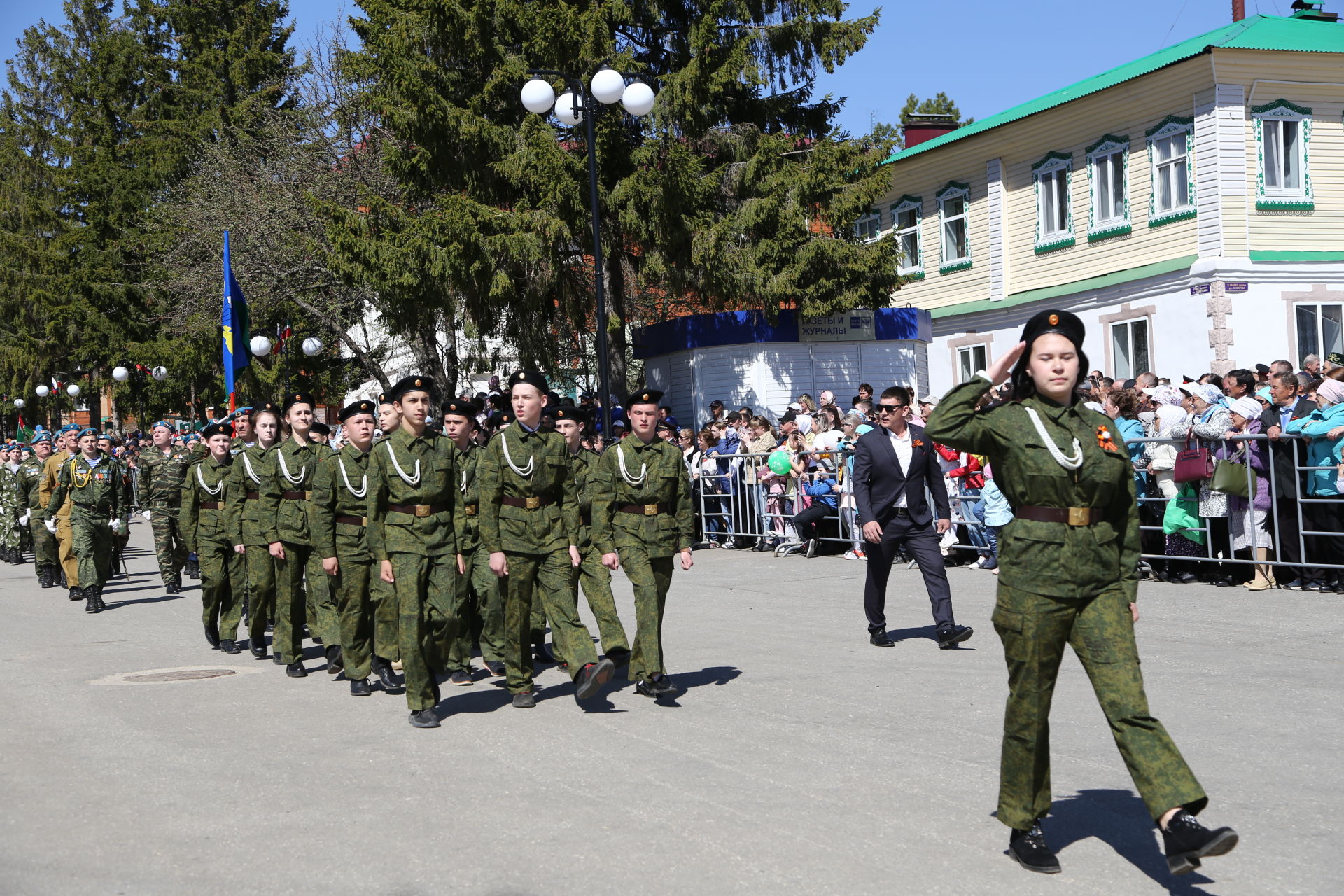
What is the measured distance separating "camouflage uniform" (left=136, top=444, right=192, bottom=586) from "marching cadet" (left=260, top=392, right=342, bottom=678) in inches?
272

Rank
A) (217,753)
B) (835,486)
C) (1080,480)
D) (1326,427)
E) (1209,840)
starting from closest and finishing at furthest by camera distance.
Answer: (1209,840), (1080,480), (217,753), (1326,427), (835,486)

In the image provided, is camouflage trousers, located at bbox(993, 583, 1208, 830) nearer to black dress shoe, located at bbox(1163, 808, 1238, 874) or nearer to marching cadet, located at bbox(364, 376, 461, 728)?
black dress shoe, located at bbox(1163, 808, 1238, 874)

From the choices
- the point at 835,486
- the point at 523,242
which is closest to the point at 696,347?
the point at 523,242

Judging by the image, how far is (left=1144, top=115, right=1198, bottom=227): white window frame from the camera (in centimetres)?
2673

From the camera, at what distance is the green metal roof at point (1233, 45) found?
26159 mm

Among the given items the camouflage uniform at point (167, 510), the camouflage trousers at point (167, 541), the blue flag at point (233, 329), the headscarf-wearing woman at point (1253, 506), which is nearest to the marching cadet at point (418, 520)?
the headscarf-wearing woman at point (1253, 506)

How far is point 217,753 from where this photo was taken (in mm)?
7691

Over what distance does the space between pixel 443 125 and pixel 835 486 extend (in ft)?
40.4

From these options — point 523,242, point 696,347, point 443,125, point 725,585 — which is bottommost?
point 725,585

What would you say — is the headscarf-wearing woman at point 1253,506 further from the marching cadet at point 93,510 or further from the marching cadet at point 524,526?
the marching cadet at point 93,510

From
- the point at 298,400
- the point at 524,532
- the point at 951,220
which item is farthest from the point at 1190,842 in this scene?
the point at 951,220

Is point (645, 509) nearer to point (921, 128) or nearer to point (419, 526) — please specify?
point (419, 526)

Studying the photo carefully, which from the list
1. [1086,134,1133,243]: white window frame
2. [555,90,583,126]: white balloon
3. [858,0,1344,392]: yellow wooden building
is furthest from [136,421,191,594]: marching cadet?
[1086,134,1133,243]: white window frame

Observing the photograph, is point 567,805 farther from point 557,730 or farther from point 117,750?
point 117,750
